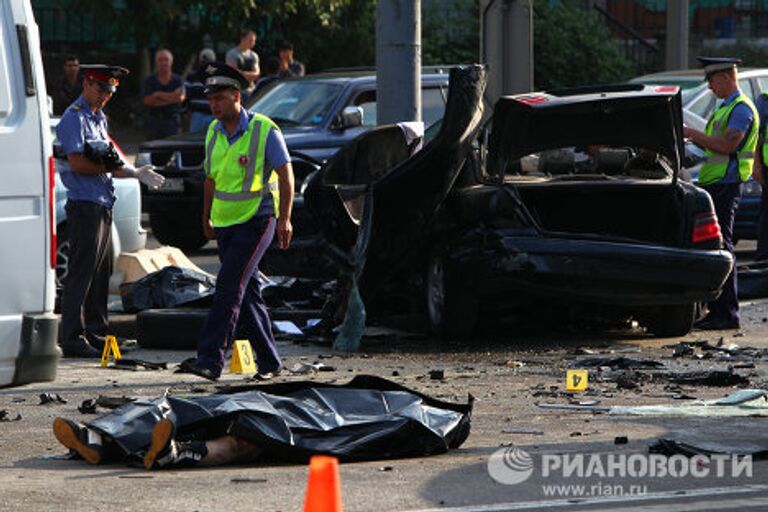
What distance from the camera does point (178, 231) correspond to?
1917 centimetres

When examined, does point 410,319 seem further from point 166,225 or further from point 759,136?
point 166,225

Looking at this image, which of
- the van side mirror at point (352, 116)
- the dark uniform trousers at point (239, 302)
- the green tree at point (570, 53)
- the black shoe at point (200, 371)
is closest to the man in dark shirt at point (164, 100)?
the van side mirror at point (352, 116)

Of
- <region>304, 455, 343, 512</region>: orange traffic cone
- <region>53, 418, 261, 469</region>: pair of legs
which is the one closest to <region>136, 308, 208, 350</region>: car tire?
<region>53, 418, 261, 469</region>: pair of legs

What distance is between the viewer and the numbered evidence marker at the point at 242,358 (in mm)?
11195

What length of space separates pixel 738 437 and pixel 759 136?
25.2 feet

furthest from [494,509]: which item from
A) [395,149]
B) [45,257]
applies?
[395,149]

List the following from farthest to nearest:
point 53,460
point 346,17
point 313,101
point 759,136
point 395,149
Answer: point 346,17, point 313,101, point 759,136, point 395,149, point 53,460

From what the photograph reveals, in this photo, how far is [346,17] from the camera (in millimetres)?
36750

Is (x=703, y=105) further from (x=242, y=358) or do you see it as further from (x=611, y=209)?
(x=242, y=358)

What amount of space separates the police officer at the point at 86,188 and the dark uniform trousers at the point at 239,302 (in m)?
1.22

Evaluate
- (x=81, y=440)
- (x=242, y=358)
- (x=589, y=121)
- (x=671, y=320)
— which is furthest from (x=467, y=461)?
(x=671, y=320)

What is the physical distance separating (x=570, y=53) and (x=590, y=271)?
2232cm

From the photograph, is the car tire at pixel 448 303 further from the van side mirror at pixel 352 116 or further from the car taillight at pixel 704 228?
the van side mirror at pixel 352 116

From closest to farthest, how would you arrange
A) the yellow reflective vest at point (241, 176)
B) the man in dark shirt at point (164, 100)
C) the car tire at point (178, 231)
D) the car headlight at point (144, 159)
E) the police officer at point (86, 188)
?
the yellow reflective vest at point (241, 176) → the police officer at point (86, 188) → the car tire at point (178, 231) → the car headlight at point (144, 159) → the man in dark shirt at point (164, 100)
